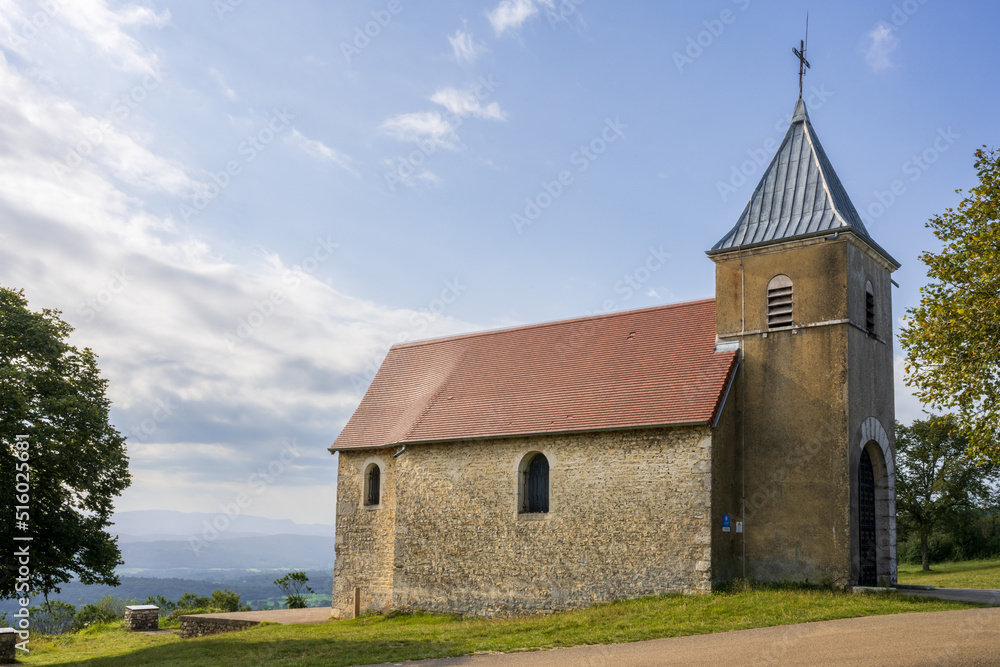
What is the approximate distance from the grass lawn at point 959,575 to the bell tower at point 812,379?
736 centimetres

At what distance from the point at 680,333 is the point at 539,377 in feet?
14.3

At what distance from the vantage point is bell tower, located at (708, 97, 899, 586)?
18.9 m

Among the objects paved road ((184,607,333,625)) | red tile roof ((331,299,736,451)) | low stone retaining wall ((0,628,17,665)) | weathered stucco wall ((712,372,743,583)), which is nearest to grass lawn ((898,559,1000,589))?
weathered stucco wall ((712,372,743,583))

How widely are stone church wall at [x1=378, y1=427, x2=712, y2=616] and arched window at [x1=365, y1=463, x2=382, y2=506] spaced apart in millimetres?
1341

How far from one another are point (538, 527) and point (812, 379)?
7.95 m

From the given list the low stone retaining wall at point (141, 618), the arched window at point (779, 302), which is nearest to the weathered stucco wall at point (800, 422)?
the arched window at point (779, 302)

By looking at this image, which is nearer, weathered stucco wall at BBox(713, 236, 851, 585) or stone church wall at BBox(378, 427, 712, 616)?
weathered stucco wall at BBox(713, 236, 851, 585)

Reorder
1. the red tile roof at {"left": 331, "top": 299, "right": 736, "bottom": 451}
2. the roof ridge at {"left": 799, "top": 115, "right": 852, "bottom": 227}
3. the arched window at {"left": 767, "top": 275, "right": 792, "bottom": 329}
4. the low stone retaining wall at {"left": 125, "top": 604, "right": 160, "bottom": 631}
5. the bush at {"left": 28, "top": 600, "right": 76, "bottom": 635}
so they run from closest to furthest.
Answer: the roof ridge at {"left": 799, "top": 115, "right": 852, "bottom": 227} < the arched window at {"left": 767, "top": 275, "right": 792, "bottom": 329} < the red tile roof at {"left": 331, "top": 299, "right": 736, "bottom": 451} < the low stone retaining wall at {"left": 125, "top": 604, "right": 160, "bottom": 631} < the bush at {"left": 28, "top": 600, "right": 76, "bottom": 635}

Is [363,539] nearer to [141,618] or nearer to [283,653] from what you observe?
[141,618]

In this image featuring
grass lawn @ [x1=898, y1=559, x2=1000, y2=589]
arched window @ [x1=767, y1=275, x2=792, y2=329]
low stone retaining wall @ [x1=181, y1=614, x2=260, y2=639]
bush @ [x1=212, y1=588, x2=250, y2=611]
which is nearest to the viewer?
arched window @ [x1=767, y1=275, x2=792, y2=329]

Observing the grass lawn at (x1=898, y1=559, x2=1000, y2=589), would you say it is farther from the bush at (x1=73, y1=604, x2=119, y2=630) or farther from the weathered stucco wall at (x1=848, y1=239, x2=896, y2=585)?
the bush at (x1=73, y1=604, x2=119, y2=630)

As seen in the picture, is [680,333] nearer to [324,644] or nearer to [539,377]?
[539,377]

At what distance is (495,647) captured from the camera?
1434 cm

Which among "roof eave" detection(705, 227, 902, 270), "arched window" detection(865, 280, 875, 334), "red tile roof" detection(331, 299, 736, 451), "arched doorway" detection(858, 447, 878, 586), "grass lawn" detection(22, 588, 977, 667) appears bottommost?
"grass lawn" detection(22, 588, 977, 667)
